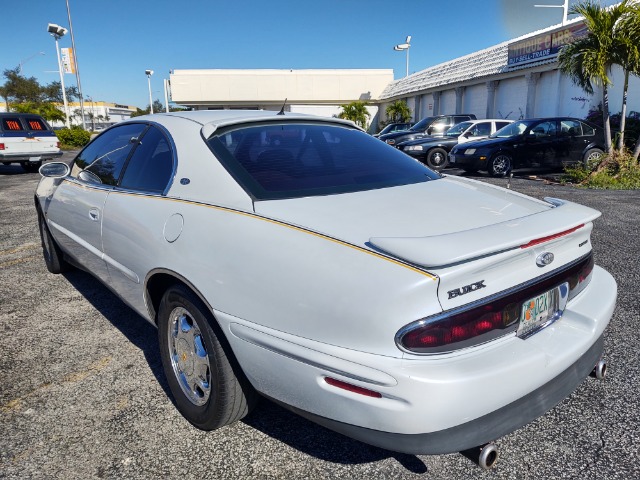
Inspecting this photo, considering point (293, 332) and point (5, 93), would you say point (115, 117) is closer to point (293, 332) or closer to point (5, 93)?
point (5, 93)

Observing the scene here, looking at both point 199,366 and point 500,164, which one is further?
point 500,164

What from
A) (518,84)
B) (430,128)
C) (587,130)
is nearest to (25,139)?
(430,128)

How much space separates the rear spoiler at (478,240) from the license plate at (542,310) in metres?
0.23

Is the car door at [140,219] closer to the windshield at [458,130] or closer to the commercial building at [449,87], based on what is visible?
the windshield at [458,130]

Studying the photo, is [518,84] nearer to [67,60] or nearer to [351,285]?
[351,285]

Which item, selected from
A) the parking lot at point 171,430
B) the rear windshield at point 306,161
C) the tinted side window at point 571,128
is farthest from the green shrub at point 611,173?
the rear windshield at point 306,161

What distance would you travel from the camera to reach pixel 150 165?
115 inches

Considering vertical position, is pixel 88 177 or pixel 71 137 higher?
pixel 88 177

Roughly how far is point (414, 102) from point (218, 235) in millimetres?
32592

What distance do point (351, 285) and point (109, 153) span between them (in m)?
2.52

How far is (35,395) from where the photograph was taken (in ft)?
9.05

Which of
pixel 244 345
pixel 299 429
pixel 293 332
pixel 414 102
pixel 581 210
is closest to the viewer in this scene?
pixel 293 332

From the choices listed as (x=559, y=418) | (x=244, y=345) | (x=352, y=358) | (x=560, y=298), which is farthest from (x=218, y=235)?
(x=559, y=418)

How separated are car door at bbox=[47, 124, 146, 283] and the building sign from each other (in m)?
16.6
